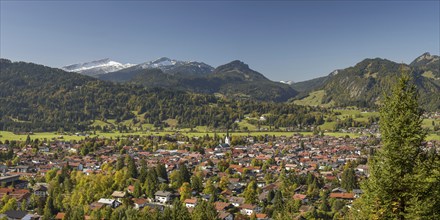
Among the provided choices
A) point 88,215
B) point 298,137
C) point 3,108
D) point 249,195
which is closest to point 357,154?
point 298,137

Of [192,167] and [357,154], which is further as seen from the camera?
[357,154]

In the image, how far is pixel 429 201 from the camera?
10.4 m

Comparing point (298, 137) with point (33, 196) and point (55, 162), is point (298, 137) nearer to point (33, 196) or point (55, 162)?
point (55, 162)

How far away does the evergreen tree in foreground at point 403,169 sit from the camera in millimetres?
10505

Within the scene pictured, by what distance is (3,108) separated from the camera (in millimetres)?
187625

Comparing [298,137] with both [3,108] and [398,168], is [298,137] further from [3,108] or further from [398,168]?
[3,108]

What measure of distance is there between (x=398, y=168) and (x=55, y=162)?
87378 millimetres

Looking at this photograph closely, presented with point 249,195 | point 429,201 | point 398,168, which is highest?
point 398,168

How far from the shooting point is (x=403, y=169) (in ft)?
35.7

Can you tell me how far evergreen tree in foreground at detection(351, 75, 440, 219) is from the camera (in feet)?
34.5

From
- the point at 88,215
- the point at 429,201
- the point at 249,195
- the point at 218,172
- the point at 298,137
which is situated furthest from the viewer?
the point at 298,137

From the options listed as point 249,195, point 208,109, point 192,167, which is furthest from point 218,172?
point 208,109

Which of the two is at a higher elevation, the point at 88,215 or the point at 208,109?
the point at 208,109

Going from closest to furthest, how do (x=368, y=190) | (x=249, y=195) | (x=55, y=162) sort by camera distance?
1. (x=368, y=190)
2. (x=249, y=195)
3. (x=55, y=162)
